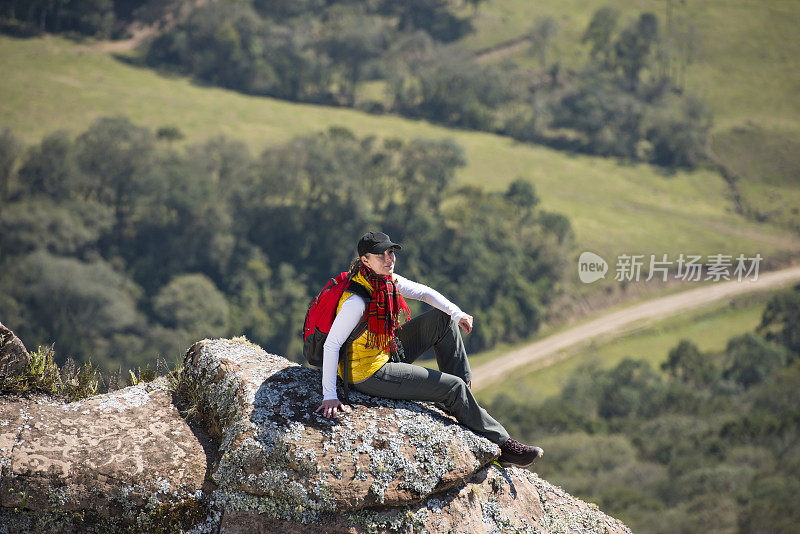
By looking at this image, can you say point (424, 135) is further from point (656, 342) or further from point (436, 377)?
point (436, 377)

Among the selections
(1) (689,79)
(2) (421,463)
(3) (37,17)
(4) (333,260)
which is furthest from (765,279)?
(3) (37,17)

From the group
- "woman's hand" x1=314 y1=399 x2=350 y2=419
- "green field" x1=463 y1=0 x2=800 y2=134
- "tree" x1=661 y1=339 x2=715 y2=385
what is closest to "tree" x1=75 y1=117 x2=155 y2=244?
"tree" x1=661 y1=339 x2=715 y2=385

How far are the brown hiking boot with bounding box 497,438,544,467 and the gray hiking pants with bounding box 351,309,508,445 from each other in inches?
4.7

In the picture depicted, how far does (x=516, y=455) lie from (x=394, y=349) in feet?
6.44

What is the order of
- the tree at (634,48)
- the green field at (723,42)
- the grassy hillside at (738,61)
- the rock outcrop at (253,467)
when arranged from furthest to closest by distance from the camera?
the tree at (634,48), the green field at (723,42), the grassy hillside at (738,61), the rock outcrop at (253,467)

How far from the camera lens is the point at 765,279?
88.2 meters

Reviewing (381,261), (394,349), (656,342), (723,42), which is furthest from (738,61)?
(381,261)

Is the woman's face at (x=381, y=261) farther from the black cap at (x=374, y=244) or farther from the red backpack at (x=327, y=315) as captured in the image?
the red backpack at (x=327, y=315)

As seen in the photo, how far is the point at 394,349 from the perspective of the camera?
930 cm

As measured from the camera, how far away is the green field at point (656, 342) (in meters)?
73.2

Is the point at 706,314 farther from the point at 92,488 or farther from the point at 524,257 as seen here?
the point at 92,488

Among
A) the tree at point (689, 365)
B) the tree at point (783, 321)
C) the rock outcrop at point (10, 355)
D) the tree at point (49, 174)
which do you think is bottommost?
the tree at point (689, 365)

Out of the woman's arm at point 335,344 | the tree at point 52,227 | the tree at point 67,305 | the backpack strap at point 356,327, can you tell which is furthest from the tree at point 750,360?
the woman's arm at point 335,344

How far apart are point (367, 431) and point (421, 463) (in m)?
0.68
